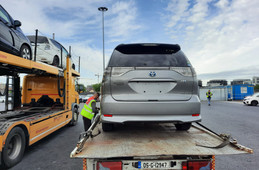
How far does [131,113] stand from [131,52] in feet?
3.40

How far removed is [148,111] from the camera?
266 centimetres

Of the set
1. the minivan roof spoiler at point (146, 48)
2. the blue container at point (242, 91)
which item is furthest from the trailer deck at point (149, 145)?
the blue container at point (242, 91)

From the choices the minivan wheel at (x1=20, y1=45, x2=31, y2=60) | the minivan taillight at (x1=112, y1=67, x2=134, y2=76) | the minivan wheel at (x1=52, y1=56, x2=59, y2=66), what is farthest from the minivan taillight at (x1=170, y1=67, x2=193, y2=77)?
the minivan wheel at (x1=52, y1=56, x2=59, y2=66)

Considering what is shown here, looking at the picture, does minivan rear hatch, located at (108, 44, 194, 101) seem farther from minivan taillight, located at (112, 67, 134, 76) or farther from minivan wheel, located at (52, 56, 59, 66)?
minivan wheel, located at (52, 56, 59, 66)

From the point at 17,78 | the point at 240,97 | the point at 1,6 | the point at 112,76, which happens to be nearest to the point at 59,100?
the point at 17,78

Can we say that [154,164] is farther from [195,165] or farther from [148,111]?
[148,111]

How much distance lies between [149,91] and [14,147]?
134 inches

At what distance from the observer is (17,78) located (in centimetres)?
674

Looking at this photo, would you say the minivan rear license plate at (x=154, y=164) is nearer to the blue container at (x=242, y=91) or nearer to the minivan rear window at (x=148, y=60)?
the minivan rear window at (x=148, y=60)

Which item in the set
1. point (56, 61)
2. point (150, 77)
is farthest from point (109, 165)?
point (56, 61)

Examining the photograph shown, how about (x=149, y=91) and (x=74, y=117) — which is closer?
(x=149, y=91)

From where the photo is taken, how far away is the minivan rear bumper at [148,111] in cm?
267

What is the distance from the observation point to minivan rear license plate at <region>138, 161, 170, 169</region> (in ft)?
7.35

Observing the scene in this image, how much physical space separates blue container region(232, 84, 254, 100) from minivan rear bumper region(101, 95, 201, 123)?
29.1 m
